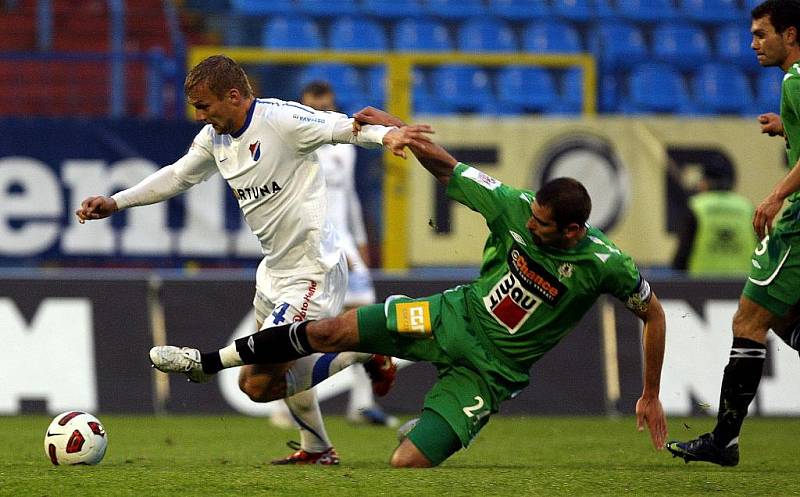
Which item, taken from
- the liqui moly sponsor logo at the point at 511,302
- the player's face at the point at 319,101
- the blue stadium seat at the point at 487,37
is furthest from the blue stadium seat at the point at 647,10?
the liqui moly sponsor logo at the point at 511,302

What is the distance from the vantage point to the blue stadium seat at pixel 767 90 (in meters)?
15.2

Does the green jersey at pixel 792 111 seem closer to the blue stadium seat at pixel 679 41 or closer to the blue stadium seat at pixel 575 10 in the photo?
the blue stadium seat at pixel 575 10

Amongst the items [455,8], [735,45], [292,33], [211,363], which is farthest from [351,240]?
[735,45]

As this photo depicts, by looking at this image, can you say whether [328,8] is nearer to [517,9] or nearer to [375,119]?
[517,9]

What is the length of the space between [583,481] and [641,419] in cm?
49

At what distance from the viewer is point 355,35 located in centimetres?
1580

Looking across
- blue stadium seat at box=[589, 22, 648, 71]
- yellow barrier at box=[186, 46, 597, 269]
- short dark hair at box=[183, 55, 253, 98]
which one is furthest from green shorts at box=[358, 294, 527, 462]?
blue stadium seat at box=[589, 22, 648, 71]

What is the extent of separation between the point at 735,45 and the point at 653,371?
10.7 m

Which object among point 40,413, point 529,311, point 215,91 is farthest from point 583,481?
point 40,413

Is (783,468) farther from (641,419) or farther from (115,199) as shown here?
(115,199)

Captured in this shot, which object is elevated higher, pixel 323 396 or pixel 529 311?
pixel 529 311

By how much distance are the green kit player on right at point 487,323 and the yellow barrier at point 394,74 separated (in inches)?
235

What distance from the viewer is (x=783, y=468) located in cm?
677

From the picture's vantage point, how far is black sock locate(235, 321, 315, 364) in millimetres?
6172
